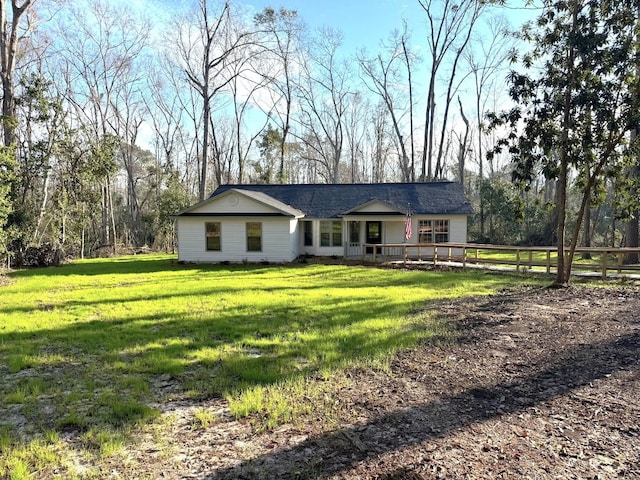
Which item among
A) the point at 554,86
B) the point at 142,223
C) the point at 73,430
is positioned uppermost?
the point at 554,86

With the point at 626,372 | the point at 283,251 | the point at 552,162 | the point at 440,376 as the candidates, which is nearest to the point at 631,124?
the point at 552,162

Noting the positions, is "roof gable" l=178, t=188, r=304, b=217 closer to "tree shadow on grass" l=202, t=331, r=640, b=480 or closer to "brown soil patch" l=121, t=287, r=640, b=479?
"brown soil patch" l=121, t=287, r=640, b=479

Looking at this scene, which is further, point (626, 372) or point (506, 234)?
point (506, 234)

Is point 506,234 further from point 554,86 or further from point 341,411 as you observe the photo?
point 341,411

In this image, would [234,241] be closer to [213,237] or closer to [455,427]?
[213,237]

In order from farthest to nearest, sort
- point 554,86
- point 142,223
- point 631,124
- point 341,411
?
1. point 142,223
2. point 554,86
3. point 631,124
4. point 341,411

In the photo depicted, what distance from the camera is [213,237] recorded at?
18750mm

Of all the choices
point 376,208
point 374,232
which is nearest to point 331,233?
point 374,232

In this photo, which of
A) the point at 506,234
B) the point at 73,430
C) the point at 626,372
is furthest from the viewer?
the point at 506,234

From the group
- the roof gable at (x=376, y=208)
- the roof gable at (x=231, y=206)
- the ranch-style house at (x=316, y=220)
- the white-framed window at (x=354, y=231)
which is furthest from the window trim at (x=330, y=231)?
the roof gable at (x=231, y=206)

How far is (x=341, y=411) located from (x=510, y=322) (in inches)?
179

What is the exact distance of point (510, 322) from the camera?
6855 mm

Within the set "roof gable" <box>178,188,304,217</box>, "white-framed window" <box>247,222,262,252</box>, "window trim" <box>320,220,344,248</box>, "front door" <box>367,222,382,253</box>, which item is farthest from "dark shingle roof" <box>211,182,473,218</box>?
"white-framed window" <box>247,222,262,252</box>

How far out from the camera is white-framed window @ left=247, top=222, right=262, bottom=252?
61.0 ft
